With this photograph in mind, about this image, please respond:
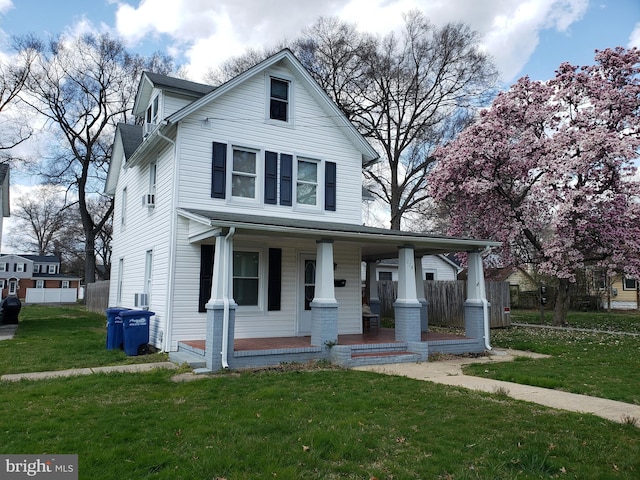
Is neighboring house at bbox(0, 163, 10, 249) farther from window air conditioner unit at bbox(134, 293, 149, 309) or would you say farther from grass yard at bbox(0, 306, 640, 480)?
grass yard at bbox(0, 306, 640, 480)

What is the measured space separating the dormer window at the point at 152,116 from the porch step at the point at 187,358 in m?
5.73

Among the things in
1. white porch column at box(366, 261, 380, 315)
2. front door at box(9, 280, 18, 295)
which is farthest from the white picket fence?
white porch column at box(366, 261, 380, 315)

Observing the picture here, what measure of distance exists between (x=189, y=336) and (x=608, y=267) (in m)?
13.6

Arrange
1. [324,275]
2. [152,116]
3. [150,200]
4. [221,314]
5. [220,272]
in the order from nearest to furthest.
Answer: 1. [221,314]
2. [220,272]
3. [324,275]
4. [150,200]
5. [152,116]

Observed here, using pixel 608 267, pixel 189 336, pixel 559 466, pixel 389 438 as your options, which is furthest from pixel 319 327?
pixel 608 267

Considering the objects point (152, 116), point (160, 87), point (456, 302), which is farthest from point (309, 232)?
point (456, 302)

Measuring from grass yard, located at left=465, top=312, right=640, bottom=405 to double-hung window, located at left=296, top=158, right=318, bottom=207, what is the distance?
562 cm

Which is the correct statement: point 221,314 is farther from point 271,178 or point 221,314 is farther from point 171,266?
point 271,178

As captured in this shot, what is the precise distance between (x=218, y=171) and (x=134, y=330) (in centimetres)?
397

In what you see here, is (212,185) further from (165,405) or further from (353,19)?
(353,19)

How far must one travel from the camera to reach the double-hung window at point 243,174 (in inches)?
442

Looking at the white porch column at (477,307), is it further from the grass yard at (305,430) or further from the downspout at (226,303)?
the downspout at (226,303)

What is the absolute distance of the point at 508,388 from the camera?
23.0 feet

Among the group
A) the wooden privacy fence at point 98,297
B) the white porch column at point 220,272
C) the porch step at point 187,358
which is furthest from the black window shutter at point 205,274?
the wooden privacy fence at point 98,297
